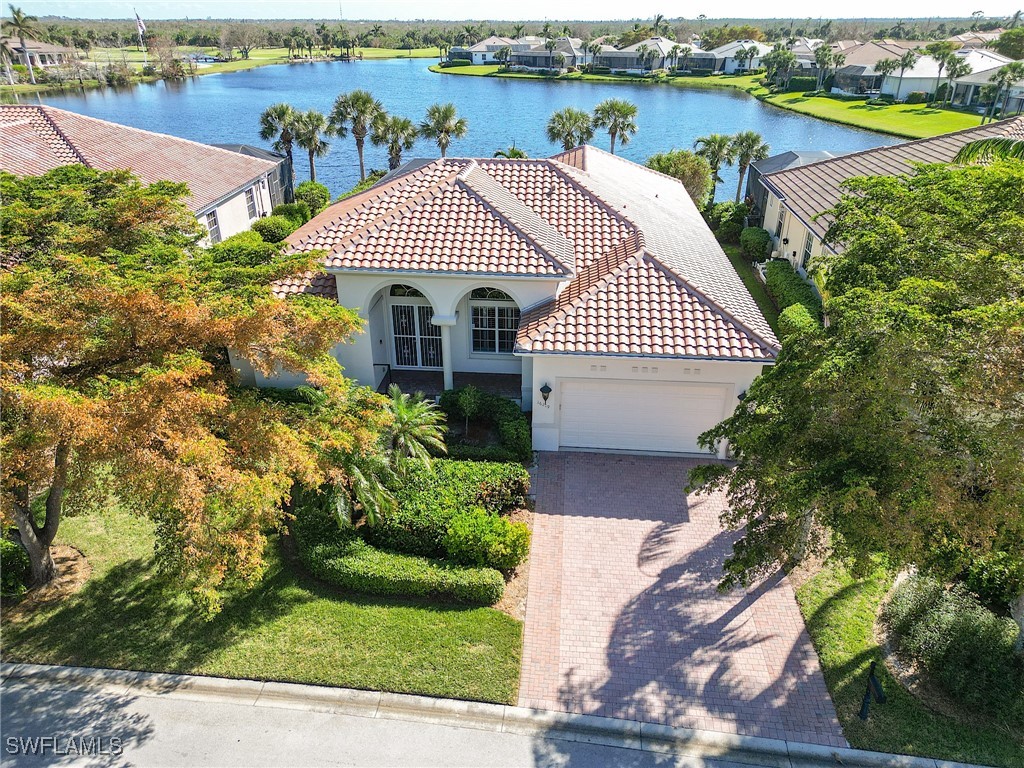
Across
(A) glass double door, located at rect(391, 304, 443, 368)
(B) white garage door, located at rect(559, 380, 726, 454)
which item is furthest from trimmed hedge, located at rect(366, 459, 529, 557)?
(A) glass double door, located at rect(391, 304, 443, 368)

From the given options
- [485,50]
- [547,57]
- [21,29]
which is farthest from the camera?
[485,50]

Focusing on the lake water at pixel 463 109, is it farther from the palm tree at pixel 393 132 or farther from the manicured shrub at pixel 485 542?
the manicured shrub at pixel 485 542

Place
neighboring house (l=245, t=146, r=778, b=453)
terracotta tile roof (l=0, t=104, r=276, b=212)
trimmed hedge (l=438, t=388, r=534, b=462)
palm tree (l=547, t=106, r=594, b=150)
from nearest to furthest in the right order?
neighboring house (l=245, t=146, r=778, b=453) → trimmed hedge (l=438, t=388, r=534, b=462) → terracotta tile roof (l=0, t=104, r=276, b=212) → palm tree (l=547, t=106, r=594, b=150)

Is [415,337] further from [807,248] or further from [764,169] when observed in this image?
[764,169]

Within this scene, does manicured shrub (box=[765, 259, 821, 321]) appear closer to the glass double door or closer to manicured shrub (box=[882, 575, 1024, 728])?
manicured shrub (box=[882, 575, 1024, 728])

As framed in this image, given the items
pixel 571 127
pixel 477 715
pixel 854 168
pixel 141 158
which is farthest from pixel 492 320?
pixel 571 127

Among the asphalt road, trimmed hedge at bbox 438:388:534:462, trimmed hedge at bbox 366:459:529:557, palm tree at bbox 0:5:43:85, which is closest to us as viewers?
the asphalt road
